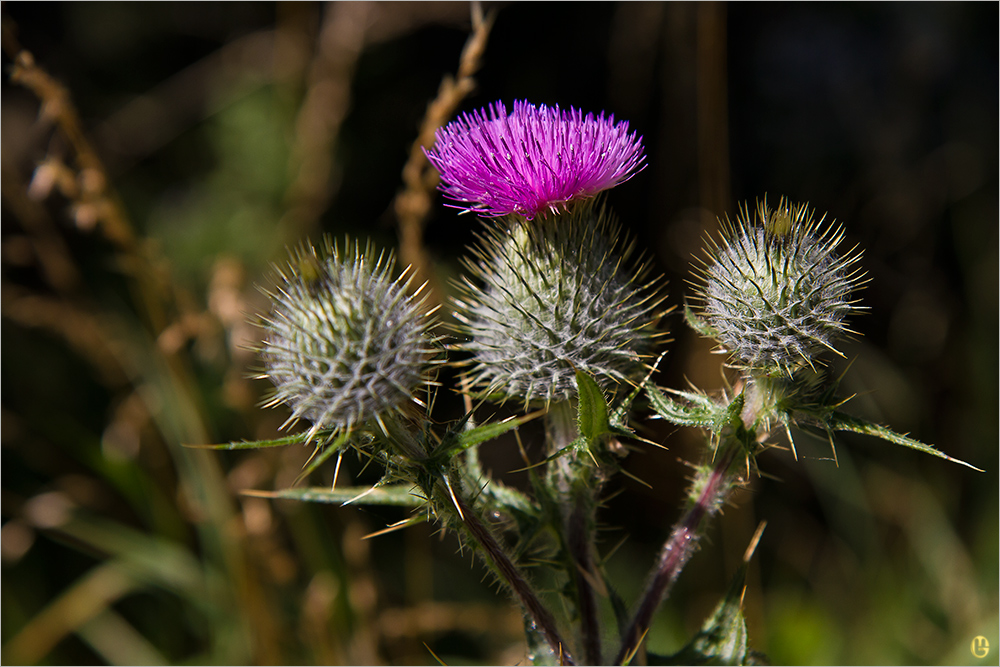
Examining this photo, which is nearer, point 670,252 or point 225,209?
point 225,209

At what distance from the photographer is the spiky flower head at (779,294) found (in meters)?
1.99

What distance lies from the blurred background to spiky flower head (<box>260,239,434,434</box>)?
136 cm

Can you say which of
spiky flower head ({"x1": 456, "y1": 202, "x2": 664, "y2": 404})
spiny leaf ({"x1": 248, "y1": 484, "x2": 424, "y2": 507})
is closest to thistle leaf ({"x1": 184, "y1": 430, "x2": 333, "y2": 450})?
spiny leaf ({"x1": 248, "y1": 484, "x2": 424, "y2": 507})

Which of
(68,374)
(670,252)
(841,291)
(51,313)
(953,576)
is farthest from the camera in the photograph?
(670,252)

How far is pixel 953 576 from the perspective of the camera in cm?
412

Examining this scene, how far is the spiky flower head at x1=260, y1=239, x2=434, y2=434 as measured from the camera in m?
1.79

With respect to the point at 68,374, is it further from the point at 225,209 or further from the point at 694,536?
the point at 694,536

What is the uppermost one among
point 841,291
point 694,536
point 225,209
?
point 225,209

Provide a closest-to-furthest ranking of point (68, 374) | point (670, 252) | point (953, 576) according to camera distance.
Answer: point (953, 576) < point (68, 374) < point (670, 252)

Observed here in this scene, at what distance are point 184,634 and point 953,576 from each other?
4.75m

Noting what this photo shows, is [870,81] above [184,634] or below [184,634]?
above

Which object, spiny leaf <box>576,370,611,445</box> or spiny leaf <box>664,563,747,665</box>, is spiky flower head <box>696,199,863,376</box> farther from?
spiny leaf <box>664,563,747,665</box>

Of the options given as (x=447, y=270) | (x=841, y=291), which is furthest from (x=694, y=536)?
(x=447, y=270)

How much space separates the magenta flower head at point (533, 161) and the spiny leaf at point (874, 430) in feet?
3.17
